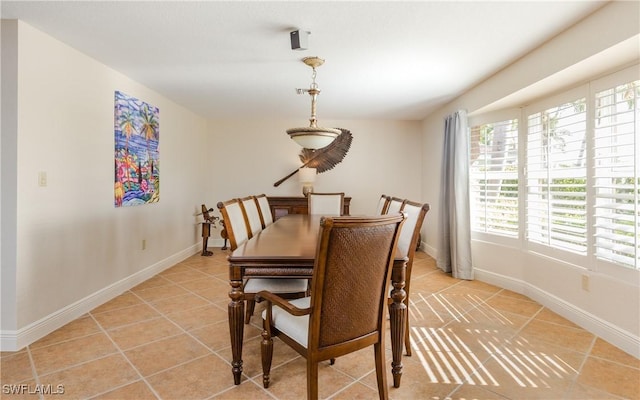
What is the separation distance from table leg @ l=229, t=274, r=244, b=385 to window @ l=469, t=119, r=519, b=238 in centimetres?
303

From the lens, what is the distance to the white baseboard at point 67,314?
2.16m

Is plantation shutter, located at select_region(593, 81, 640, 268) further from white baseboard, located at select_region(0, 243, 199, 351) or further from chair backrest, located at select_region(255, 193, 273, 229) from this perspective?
white baseboard, located at select_region(0, 243, 199, 351)

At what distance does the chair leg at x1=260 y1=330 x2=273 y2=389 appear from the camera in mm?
1676

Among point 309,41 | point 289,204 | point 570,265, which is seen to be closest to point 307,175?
point 289,204

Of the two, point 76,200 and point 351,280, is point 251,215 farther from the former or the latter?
point 351,280

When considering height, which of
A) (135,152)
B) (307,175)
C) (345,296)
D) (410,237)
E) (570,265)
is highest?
(135,152)

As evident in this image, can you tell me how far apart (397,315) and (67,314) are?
260cm

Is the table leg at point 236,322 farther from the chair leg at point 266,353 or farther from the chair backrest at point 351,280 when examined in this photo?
the chair backrest at point 351,280

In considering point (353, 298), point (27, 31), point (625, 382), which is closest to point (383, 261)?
point (353, 298)

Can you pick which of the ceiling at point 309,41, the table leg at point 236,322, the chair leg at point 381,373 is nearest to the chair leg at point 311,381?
the chair leg at point 381,373

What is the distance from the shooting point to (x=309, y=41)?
2.50 meters

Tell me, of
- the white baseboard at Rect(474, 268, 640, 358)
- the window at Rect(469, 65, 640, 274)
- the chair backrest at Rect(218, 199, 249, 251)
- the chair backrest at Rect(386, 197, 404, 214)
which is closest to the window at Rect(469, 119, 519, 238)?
the window at Rect(469, 65, 640, 274)

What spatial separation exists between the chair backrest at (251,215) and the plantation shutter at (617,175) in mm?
2674

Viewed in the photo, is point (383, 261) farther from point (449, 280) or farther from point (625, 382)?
point (449, 280)
